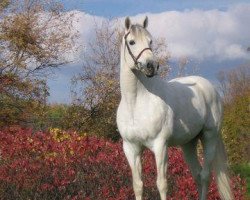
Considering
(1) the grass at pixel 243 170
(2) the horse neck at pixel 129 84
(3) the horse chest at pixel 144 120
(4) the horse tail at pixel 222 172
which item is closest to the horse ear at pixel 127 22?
(2) the horse neck at pixel 129 84

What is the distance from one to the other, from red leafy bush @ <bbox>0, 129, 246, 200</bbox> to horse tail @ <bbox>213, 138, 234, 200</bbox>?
3.99 feet

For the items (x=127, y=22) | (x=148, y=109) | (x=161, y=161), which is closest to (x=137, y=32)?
(x=127, y=22)

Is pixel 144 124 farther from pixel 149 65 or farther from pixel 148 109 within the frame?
pixel 149 65

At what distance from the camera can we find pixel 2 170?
6.63 meters

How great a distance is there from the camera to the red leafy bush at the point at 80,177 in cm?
613

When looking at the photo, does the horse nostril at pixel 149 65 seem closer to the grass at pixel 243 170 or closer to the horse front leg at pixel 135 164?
the horse front leg at pixel 135 164

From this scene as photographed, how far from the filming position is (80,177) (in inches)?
263

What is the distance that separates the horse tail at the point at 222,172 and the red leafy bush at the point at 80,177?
3.99ft

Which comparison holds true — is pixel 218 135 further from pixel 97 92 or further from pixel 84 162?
pixel 97 92

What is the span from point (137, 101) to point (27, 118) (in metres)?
11.7

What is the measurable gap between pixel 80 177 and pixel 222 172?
208 centimetres

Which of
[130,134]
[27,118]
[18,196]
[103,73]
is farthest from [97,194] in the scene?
[103,73]

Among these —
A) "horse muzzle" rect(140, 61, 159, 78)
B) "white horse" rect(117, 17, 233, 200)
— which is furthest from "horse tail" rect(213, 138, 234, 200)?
"horse muzzle" rect(140, 61, 159, 78)

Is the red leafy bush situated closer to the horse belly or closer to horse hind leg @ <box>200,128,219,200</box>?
horse hind leg @ <box>200,128,219,200</box>
